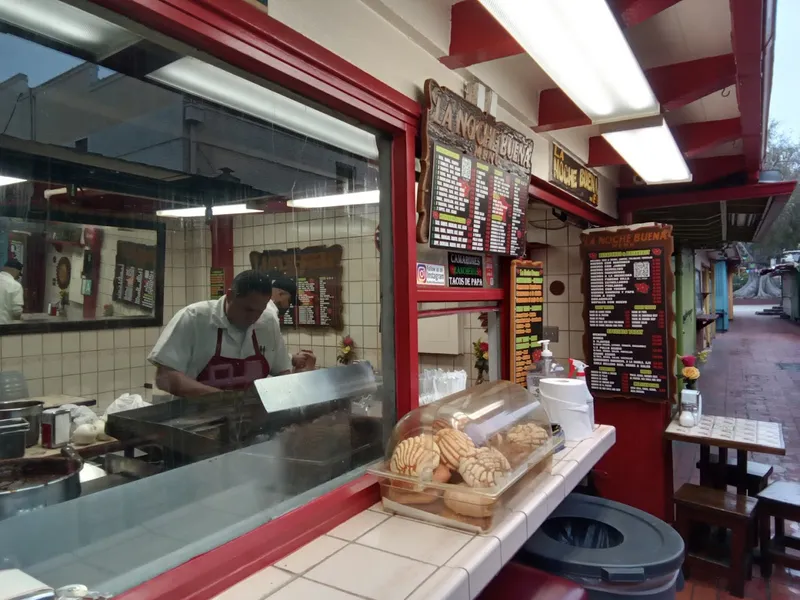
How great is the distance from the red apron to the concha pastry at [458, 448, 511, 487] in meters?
1.17

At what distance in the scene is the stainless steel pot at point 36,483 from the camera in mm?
1257

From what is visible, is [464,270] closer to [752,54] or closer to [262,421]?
[262,421]

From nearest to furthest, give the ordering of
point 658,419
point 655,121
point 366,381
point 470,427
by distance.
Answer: point 470,427, point 366,381, point 655,121, point 658,419

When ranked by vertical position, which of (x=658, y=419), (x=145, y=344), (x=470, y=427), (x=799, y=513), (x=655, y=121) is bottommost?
(x=799, y=513)

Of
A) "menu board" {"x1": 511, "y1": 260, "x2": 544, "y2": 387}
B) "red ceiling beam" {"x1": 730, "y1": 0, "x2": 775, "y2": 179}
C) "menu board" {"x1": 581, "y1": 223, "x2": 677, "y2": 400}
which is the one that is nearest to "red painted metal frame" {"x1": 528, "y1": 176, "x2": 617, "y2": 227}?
"menu board" {"x1": 581, "y1": 223, "x2": 677, "y2": 400}

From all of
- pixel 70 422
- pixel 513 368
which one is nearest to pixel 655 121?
pixel 513 368

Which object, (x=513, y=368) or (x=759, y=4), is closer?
(x=759, y=4)

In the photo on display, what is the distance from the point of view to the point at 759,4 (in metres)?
1.49

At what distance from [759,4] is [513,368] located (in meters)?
1.98

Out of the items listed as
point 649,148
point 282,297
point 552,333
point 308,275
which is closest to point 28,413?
point 282,297

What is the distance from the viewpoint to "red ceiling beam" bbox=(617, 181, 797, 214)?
4.09 metres

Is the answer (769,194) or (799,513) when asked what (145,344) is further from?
(769,194)

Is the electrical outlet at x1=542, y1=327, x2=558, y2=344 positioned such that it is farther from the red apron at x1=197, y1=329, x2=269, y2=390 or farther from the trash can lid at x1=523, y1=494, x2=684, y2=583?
the red apron at x1=197, y1=329, x2=269, y2=390

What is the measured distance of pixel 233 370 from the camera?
2420 millimetres
